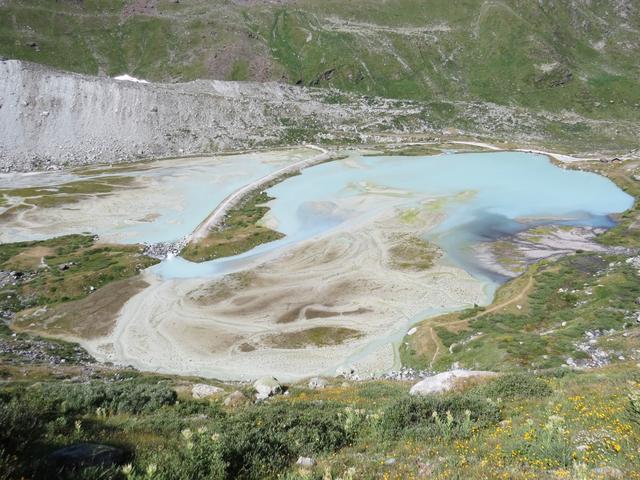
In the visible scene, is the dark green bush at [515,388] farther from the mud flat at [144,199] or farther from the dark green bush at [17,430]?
the mud flat at [144,199]

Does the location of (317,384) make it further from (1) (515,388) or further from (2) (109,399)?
(1) (515,388)

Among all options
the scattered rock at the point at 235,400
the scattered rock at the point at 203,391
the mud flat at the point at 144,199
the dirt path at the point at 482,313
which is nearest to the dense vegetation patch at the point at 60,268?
the mud flat at the point at 144,199

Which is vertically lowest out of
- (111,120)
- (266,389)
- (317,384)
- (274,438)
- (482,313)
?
(482,313)

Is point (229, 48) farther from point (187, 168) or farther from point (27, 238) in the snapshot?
point (27, 238)

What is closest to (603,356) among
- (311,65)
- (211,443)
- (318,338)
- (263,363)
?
(318,338)

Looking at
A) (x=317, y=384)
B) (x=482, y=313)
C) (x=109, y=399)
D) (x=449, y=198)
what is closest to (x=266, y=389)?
(x=317, y=384)

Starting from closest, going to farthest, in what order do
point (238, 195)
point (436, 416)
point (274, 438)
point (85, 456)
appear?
point (85, 456), point (274, 438), point (436, 416), point (238, 195)

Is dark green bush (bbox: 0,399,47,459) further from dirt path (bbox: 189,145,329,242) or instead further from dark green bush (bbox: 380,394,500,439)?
dirt path (bbox: 189,145,329,242)
